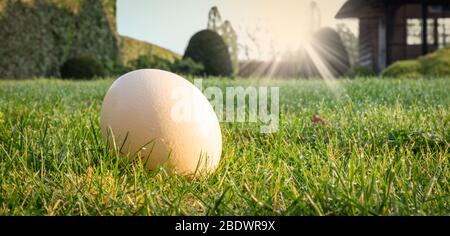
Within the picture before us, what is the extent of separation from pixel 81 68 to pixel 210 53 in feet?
19.0

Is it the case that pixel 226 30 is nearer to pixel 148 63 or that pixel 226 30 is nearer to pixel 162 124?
pixel 148 63

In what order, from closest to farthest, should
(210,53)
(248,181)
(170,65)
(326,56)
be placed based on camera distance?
(248,181) < (170,65) < (210,53) < (326,56)

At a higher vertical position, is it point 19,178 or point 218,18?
point 218,18

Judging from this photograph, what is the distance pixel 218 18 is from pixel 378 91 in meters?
21.3

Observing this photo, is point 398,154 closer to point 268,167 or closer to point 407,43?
point 268,167

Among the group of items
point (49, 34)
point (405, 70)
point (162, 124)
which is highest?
point (49, 34)

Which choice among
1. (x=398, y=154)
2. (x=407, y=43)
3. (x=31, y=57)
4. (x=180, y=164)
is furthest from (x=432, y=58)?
(x=180, y=164)

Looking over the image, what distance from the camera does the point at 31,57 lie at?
16.3m

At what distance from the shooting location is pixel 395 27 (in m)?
24.3

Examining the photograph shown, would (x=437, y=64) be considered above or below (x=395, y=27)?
below

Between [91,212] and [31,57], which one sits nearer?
[91,212]

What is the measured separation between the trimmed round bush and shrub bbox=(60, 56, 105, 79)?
15.7ft

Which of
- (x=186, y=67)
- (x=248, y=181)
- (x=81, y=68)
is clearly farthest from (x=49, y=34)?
(x=248, y=181)
